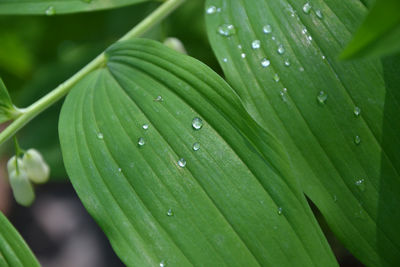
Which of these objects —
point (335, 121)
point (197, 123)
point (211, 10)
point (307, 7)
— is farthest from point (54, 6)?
point (335, 121)

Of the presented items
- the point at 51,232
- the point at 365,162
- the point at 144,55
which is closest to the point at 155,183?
the point at 144,55

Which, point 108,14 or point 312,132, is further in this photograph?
point 108,14

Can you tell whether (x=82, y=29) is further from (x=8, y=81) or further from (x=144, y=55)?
(x=144, y=55)

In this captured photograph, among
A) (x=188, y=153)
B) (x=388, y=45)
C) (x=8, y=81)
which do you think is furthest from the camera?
(x=8, y=81)

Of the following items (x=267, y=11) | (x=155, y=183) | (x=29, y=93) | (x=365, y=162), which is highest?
(x=29, y=93)

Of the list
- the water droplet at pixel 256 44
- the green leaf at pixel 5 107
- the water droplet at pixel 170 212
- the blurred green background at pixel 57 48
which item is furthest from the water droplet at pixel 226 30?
the blurred green background at pixel 57 48

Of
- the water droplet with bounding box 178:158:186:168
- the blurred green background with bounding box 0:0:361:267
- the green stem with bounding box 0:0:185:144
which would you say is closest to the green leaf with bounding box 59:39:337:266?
the water droplet with bounding box 178:158:186:168
